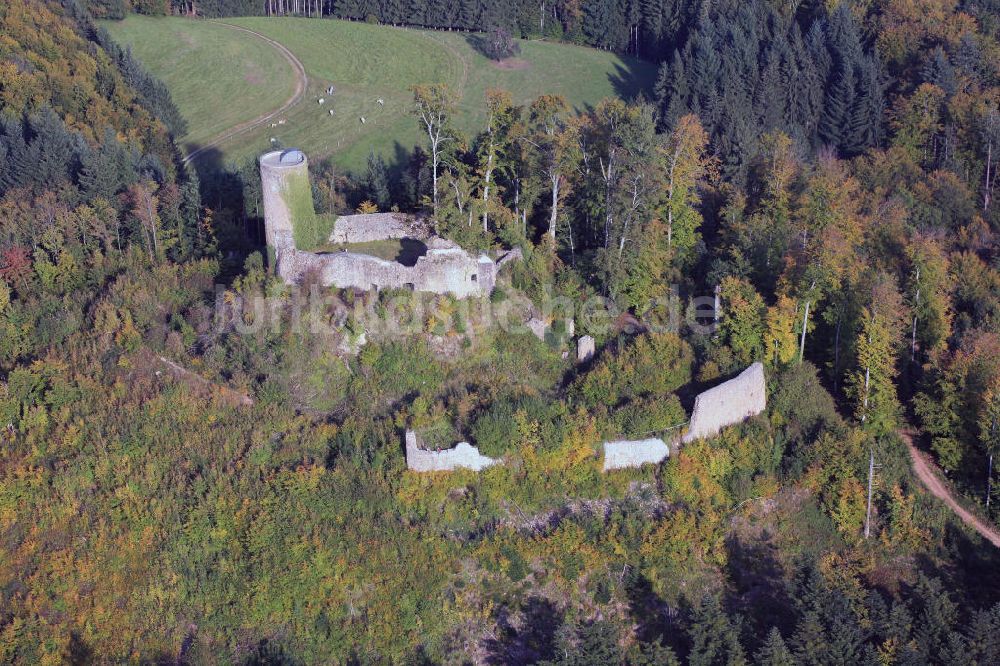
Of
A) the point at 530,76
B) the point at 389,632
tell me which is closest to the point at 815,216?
the point at 389,632

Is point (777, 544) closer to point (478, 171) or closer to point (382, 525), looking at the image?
→ point (382, 525)

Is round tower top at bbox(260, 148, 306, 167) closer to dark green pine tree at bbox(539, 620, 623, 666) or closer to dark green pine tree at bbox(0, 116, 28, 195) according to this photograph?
dark green pine tree at bbox(0, 116, 28, 195)

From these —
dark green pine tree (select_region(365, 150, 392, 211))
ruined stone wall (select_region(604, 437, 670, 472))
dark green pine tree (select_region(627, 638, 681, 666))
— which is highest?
dark green pine tree (select_region(365, 150, 392, 211))

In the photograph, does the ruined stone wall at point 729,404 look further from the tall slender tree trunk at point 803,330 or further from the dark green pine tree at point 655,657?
the dark green pine tree at point 655,657

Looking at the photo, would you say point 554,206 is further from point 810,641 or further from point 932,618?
point 932,618

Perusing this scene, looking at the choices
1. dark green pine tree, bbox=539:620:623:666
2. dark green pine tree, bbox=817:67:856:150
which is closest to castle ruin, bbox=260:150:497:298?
dark green pine tree, bbox=539:620:623:666

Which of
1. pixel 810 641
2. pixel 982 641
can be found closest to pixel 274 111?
pixel 810 641
